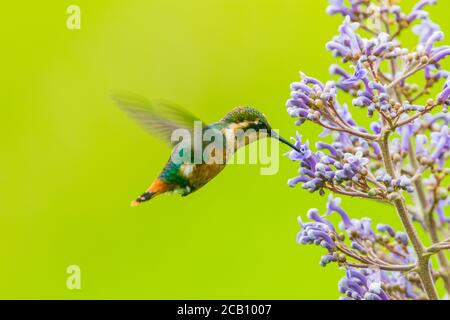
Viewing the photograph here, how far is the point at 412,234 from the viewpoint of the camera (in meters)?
4.66

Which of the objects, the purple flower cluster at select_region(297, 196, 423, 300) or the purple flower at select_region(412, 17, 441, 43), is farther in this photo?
the purple flower at select_region(412, 17, 441, 43)

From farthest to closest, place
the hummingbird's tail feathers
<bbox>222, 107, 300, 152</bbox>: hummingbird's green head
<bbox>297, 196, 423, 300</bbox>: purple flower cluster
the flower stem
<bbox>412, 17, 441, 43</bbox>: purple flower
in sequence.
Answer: the hummingbird's tail feathers, <bbox>222, 107, 300, 152</bbox>: hummingbird's green head, <bbox>412, 17, 441, 43</bbox>: purple flower, <bbox>297, 196, 423, 300</bbox>: purple flower cluster, the flower stem

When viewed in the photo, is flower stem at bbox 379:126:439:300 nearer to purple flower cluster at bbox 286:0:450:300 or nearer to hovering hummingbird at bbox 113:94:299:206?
purple flower cluster at bbox 286:0:450:300

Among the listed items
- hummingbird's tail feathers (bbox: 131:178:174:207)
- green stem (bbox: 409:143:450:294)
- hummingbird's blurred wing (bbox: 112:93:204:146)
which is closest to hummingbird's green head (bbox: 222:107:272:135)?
hummingbird's blurred wing (bbox: 112:93:204:146)

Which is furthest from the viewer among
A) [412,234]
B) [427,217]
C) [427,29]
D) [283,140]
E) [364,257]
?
[427,29]

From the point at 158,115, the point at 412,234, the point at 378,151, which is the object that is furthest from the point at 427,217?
the point at 158,115

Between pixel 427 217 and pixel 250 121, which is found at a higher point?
pixel 250 121

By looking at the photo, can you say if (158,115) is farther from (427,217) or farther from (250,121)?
(427,217)

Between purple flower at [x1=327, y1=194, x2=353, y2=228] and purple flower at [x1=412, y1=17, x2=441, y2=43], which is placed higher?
purple flower at [x1=412, y1=17, x2=441, y2=43]

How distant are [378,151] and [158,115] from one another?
1.48 metres

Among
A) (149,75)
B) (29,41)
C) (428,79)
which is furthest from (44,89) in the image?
(428,79)

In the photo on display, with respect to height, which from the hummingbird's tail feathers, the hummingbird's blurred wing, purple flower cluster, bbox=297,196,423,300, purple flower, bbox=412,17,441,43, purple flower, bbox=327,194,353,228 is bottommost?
purple flower cluster, bbox=297,196,423,300

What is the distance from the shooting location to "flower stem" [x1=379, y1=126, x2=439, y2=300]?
4656 mm

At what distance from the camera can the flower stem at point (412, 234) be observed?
466 cm
